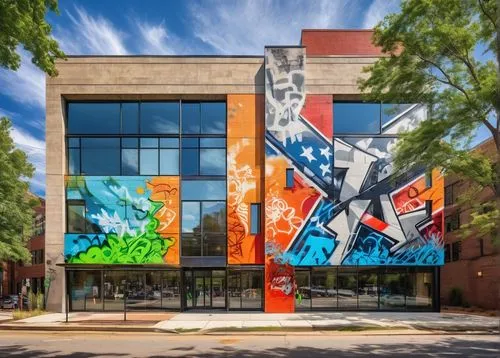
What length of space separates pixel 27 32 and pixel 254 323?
53.3 feet

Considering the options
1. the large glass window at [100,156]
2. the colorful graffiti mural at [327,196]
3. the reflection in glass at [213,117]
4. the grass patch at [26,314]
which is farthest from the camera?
the reflection in glass at [213,117]

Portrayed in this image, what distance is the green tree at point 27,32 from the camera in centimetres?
984

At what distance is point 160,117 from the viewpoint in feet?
99.2

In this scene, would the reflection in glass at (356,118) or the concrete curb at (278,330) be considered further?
the reflection in glass at (356,118)

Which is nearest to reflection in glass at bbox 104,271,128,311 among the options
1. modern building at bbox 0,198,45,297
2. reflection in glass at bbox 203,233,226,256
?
reflection in glass at bbox 203,233,226,256

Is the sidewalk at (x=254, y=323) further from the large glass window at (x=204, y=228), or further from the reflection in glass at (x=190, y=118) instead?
the reflection in glass at (x=190, y=118)

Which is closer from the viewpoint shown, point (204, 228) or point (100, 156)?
point (204, 228)

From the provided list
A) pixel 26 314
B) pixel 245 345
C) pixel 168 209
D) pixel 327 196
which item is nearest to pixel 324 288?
pixel 327 196

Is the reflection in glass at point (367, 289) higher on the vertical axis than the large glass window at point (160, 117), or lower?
lower

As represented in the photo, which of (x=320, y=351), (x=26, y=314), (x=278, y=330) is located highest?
(x=320, y=351)

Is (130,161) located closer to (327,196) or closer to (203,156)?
(203,156)

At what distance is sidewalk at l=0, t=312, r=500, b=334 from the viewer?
20.4 m

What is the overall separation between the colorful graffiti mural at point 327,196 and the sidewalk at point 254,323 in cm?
367

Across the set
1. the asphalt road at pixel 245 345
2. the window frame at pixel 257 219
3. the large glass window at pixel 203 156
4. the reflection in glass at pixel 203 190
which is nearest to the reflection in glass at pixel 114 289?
the reflection in glass at pixel 203 190
